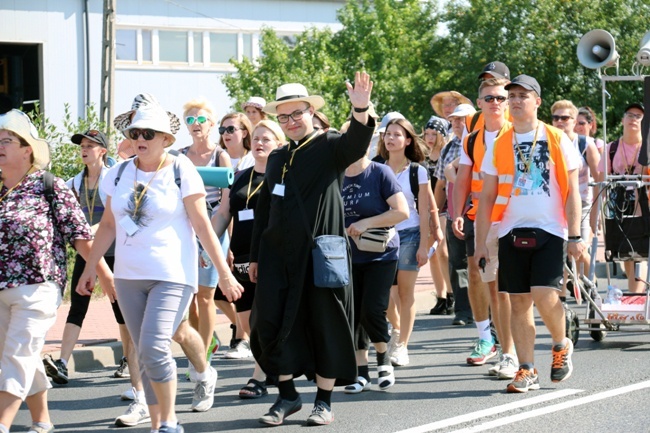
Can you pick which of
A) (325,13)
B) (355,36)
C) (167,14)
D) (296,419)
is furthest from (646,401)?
(325,13)

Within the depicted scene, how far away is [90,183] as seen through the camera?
997 cm

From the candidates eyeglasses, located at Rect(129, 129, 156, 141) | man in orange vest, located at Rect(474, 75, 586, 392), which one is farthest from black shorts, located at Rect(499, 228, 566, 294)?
eyeglasses, located at Rect(129, 129, 156, 141)

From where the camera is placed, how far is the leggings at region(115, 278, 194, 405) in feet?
22.7

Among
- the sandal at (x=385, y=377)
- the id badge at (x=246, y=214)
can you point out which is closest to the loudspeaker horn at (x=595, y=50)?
the id badge at (x=246, y=214)

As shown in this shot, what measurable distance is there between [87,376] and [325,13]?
142 feet

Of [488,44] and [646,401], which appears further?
[488,44]

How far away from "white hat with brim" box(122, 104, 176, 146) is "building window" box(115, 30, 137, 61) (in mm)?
41341

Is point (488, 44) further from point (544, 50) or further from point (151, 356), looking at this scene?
point (151, 356)

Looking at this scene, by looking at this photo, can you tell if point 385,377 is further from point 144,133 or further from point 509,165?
point 144,133

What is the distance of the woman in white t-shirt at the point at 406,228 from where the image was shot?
977 cm

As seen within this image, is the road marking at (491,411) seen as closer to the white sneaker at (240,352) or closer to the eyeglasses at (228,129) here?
the white sneaker at (240,352)

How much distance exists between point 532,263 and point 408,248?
5.87ft

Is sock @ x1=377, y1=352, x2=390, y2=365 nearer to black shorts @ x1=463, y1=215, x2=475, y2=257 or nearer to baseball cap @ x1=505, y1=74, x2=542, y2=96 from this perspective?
black shorts @ x1=463, y1=215, x2=475, y2=257

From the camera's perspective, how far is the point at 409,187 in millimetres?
9953
